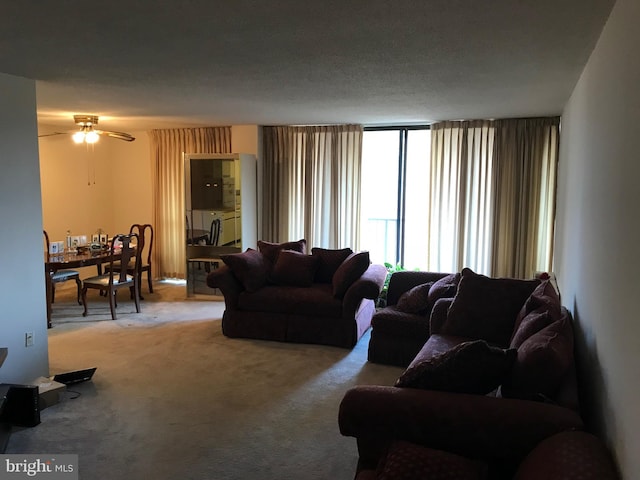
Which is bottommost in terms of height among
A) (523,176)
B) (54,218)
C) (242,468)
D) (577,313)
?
(242,468)

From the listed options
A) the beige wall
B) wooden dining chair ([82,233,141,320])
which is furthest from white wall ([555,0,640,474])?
the beige wall

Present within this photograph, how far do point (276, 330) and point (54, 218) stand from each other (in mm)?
4109

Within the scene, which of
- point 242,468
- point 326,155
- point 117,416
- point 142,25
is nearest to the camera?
point 142,25

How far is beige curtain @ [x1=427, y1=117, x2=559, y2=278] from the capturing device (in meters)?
6.07

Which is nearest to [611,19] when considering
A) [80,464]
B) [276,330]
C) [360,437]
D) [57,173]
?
[360,437]

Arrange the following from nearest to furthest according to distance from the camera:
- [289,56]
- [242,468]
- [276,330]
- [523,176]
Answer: [242,468], [289,56], [276,330], [523,176]

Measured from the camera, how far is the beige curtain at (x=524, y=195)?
6.01 m

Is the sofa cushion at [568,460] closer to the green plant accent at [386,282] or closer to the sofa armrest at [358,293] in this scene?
the sofa armrest at [358,293]

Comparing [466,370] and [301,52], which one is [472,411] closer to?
[466,370]

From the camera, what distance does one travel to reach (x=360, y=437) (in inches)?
86.9

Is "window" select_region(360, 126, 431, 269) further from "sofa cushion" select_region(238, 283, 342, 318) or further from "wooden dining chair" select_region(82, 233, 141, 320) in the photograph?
"wooden dining chair" select_region(82, 233, 141, 320)

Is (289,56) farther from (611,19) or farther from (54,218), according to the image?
(54,218)

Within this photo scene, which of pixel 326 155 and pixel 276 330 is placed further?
pixel 326 155

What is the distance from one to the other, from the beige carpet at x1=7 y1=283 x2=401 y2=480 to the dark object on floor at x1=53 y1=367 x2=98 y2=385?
0.26ft
